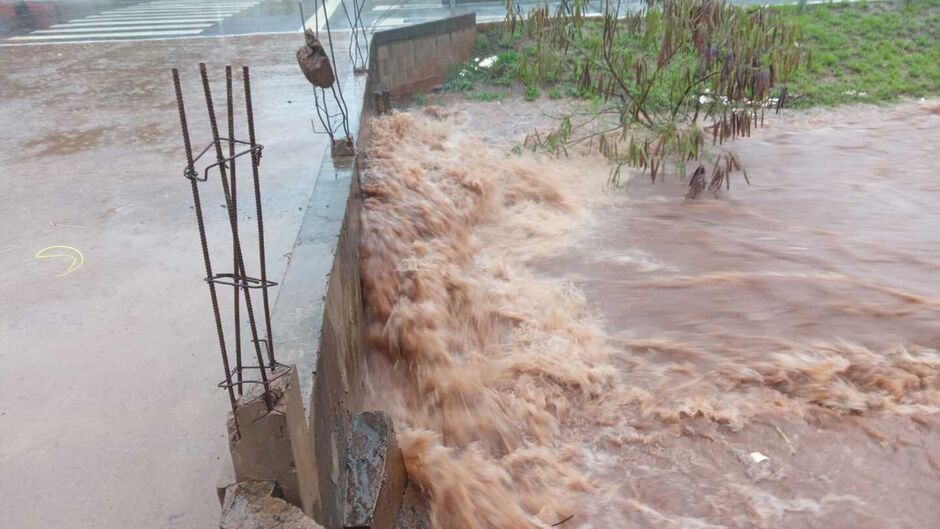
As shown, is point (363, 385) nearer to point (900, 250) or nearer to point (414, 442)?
point (414, 442)

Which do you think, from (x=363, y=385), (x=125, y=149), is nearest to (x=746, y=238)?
(x=363, y=385)

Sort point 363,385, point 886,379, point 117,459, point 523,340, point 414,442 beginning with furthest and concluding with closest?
point 523,340, point 886,379, point 363,385, point 414,442, point 117,459

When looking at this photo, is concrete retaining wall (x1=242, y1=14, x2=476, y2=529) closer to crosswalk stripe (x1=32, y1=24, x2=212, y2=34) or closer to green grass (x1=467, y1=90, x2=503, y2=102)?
green grass (x1=467, y1=90, x2=503, y2=102)

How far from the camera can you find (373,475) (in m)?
3.17

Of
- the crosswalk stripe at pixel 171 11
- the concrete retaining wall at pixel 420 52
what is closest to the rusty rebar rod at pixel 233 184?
the concrete retaining wall at pixel 420 52

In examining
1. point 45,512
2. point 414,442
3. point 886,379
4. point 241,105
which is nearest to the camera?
point 45,512

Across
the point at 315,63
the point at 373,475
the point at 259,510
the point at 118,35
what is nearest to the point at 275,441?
the point at 259,510

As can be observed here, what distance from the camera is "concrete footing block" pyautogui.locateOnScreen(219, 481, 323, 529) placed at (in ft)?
7.73

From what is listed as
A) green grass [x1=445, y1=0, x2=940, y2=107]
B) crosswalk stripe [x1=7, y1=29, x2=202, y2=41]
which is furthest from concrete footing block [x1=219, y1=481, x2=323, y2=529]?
crosswalk stripe [x1=7, y1=29, x2=202, y2=41]

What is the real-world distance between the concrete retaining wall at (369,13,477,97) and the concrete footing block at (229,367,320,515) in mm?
7311

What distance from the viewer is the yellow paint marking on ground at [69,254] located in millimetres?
4613

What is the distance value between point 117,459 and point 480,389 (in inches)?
83.3

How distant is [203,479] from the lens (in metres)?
3.05

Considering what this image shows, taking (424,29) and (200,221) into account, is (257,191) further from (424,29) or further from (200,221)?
(424,29)
